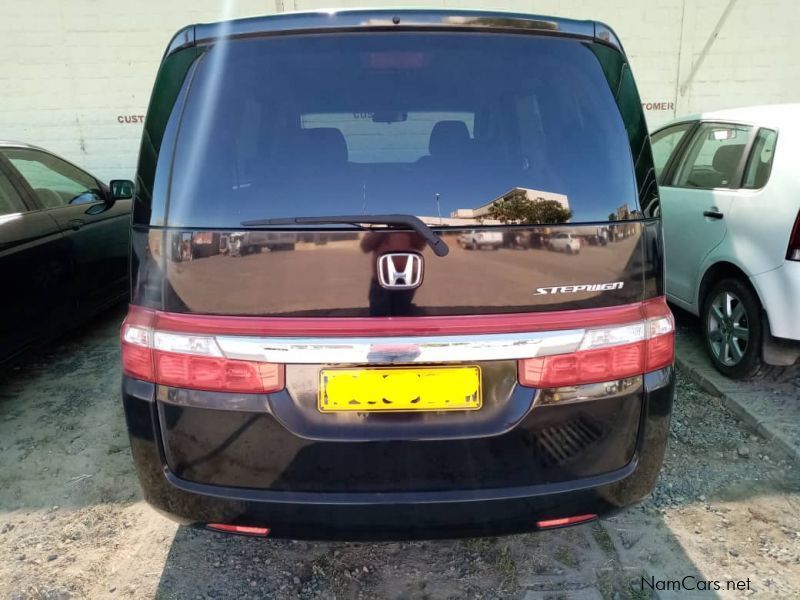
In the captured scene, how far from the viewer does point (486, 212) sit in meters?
1.43

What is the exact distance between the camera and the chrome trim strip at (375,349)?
4.63ft

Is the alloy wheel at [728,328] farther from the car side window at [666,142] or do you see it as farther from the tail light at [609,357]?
the tail light at [609,357]

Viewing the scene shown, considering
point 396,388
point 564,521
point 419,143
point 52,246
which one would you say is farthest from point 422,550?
point 52,246

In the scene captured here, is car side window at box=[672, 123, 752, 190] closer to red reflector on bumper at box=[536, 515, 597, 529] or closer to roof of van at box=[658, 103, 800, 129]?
roof of van at box=[658, 103, 800, 129]

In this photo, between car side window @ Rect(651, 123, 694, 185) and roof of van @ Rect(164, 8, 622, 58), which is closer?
roof of van @ Rect(164, 8, 622, 58)

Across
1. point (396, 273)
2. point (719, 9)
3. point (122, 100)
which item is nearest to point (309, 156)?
point (396, 273)

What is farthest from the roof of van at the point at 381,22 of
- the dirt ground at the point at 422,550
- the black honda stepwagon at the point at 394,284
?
the dirt ground at the point at 422,550

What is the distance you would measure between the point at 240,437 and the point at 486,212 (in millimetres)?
872

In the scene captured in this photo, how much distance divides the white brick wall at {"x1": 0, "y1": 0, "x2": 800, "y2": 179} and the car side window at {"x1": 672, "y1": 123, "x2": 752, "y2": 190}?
13.6ft

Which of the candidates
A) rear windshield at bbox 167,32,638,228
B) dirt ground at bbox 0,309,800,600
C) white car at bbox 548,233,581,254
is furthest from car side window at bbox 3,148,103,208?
white car at bbox 548,233,581,254

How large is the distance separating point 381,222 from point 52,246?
3.12 meters

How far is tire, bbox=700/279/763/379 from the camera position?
10.4ft

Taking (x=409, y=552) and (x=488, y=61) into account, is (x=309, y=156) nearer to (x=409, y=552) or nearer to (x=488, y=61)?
(x=488, y=61)

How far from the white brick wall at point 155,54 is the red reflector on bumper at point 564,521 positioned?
714cm
